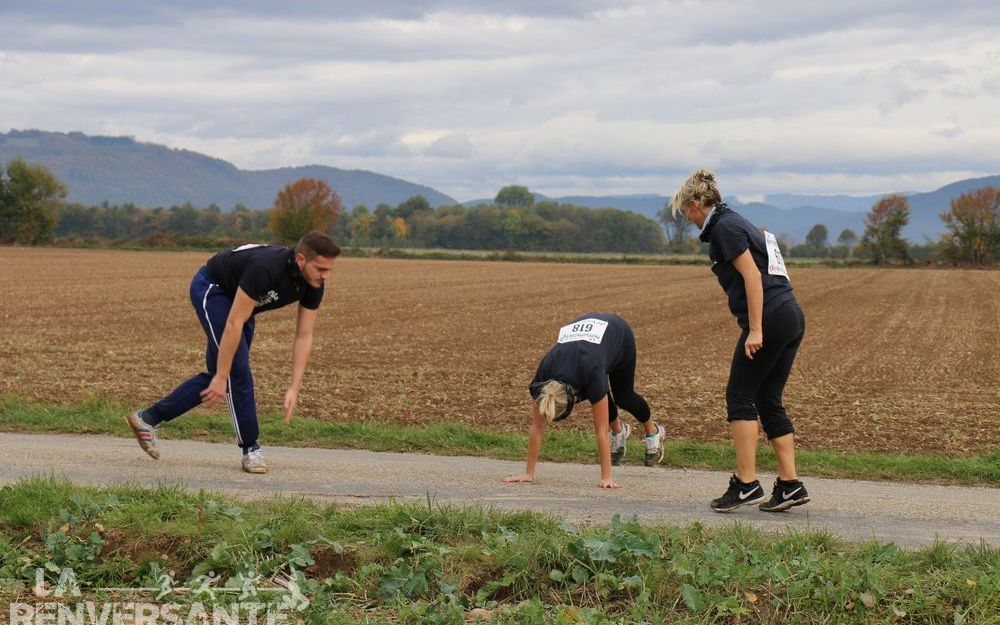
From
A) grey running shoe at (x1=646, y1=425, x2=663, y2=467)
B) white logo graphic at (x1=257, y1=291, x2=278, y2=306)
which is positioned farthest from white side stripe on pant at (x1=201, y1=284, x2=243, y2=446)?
grey running shoe at (x1=646, y1=425, x2=663, y2=467)

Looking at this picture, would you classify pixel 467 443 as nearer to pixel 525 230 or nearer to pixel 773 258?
pixel 773 258

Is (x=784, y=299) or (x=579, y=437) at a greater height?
(x=784, y=299)

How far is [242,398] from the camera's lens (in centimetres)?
772

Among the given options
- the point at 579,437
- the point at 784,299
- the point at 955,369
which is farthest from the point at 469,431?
the point at 955,369

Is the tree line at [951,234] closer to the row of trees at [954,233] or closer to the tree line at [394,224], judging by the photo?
the row of trees at [954,233]

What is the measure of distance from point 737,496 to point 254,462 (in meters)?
3.53

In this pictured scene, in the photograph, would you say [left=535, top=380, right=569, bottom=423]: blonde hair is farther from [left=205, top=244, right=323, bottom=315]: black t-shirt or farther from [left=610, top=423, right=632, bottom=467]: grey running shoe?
[left=205, top=244, right=323, bottom=315]: black t-shirt

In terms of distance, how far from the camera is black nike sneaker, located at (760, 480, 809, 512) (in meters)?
6.79

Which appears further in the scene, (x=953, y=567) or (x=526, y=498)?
(x=526, y=498)

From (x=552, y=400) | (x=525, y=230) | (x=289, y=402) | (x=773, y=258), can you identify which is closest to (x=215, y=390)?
(x=289, y=402)

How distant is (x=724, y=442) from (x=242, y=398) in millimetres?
5018

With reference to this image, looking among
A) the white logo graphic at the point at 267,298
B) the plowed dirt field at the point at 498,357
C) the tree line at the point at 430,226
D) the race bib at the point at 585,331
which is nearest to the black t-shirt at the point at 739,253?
the race bib at the point at 585,331

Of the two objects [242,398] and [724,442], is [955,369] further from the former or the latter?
[242,398]

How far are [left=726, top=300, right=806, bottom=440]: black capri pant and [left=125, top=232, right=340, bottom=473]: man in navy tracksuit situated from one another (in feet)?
9.48
